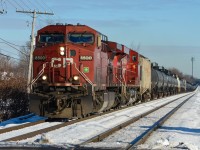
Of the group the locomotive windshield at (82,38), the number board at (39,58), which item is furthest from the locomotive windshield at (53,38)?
the number board at (39,58)

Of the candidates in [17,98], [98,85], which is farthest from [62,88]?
[17,98]

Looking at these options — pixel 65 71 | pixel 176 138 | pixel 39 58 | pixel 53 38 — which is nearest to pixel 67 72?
pixel 65 71

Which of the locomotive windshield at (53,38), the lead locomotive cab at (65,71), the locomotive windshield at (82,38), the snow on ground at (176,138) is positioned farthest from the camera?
the locomotive windshield at (82,38)

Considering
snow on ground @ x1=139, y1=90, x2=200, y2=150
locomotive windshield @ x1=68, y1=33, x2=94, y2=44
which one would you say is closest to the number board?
locomotive windshield @ x1=68, y1=33, x2=94, y2=44

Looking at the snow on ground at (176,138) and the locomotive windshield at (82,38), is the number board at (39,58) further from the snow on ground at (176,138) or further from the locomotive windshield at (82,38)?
the snow on ground at (176,138)

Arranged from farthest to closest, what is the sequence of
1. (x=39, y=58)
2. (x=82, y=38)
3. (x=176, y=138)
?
(x=82, y=38) → (x=39, y=58) → (x=176, y=138)

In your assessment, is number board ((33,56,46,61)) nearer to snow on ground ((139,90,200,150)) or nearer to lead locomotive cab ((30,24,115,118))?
lead locomotive cab ((30,24,115,118))

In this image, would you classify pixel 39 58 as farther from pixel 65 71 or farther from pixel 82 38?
pixel 82 38

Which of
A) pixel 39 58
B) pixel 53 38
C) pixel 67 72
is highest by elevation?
pixel 53 38

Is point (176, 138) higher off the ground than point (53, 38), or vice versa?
point (53, 38)

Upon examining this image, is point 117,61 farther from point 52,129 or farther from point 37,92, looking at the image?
point 52,129

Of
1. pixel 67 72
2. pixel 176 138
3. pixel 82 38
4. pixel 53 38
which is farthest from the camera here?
pixel 82 38

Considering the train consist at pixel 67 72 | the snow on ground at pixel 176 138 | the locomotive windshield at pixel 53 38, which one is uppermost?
the locomotive windshield at pixel 53 38

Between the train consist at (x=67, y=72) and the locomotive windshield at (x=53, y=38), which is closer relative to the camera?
the train consist at (x=67, y=72)
